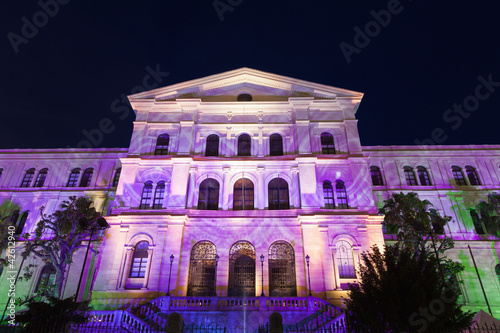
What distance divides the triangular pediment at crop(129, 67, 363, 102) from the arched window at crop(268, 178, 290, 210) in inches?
329

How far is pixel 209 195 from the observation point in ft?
89.2

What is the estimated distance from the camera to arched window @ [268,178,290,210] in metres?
26.6

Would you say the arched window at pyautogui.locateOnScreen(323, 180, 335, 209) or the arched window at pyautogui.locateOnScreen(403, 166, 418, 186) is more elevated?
the arched window at pyautogui.locateOnScreen(403, 166, 418, 186)

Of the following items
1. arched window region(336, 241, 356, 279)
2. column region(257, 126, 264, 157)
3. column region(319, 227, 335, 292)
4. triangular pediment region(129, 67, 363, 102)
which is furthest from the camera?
triangular pediment region(129, 67, 363, 102)

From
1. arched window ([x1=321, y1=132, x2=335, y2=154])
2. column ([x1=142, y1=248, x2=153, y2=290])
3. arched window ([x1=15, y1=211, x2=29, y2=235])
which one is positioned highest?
arched window ([x1=321, y1=132, x2=335, y2=154])

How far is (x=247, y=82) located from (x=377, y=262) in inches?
850

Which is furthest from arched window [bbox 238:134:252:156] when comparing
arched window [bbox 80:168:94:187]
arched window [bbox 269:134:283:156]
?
arched window [bbox 80:168:94:187]

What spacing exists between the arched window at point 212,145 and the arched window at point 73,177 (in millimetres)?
15010

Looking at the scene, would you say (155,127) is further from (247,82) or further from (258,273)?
(258,273)

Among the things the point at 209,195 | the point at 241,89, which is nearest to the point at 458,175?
the point at 241,89

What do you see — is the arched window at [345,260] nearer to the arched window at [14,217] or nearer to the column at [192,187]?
the column at [192,187]

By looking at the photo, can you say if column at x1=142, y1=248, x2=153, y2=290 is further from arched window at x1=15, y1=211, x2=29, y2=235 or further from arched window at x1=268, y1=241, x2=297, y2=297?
arched window at x1=15, y1=211, x2=29, y2=235

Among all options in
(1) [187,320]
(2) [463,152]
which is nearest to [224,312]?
(1) [187,320]

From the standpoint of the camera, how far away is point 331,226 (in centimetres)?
2498
